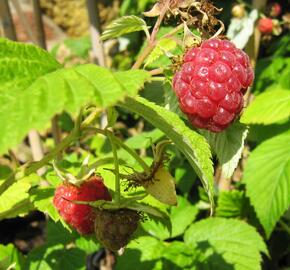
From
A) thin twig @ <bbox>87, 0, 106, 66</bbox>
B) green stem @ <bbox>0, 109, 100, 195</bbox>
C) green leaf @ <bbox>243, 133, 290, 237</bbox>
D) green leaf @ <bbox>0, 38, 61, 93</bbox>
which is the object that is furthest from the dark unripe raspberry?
thin twig @ <bbox>87, 0, 106, 66</bbox>

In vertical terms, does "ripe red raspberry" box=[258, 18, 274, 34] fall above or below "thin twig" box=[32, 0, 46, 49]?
below

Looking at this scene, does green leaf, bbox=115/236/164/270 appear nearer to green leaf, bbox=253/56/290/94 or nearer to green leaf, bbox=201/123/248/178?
green leaf, bbox=201/123/248/178

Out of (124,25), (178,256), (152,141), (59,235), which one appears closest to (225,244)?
Answer: (178,256)

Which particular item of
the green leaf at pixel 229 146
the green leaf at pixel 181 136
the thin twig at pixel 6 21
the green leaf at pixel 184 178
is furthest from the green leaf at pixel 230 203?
the green leaf at pixel 181 136

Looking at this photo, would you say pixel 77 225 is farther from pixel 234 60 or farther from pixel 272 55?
pixel 272 55

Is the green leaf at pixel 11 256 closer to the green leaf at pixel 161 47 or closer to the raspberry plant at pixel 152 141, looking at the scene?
the raspberry plant at pixel 152 141

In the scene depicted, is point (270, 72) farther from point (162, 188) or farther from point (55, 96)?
point (55, 96)
